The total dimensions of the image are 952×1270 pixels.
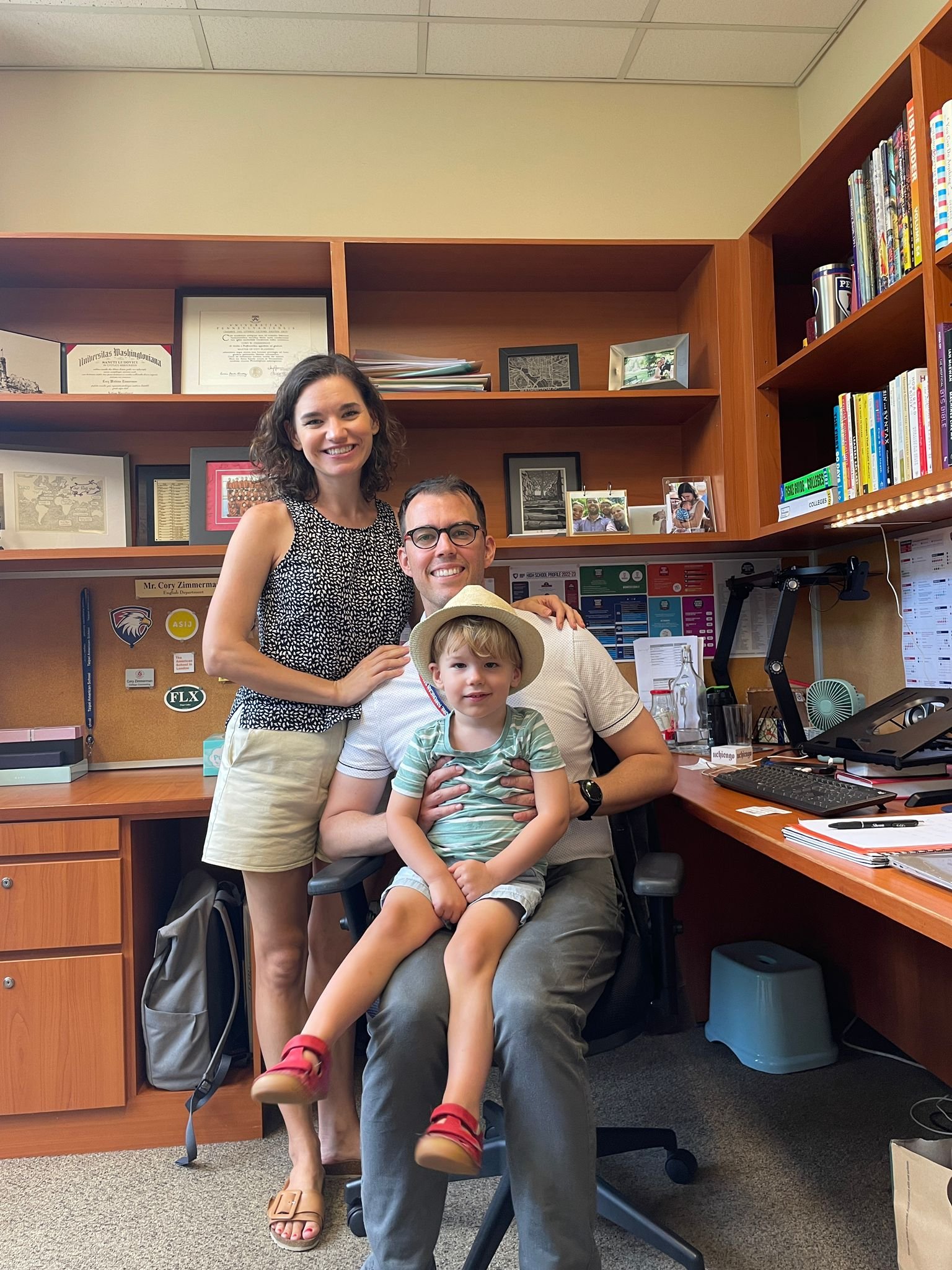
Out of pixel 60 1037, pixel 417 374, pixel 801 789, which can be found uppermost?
pixel 417 374

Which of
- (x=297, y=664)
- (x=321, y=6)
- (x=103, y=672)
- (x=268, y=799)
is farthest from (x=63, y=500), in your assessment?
(x=321, y=6)

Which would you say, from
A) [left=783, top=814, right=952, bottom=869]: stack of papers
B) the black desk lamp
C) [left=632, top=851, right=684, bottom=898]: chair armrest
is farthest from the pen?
the black desk lamp

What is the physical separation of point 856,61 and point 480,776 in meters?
2.41

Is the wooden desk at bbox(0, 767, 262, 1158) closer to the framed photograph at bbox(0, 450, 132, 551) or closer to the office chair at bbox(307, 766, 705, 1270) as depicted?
the office chair at bbox(307, 766, 705, 1270)

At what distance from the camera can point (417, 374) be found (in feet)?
7.61

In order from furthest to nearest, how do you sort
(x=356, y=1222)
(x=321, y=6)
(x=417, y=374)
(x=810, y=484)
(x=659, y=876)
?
(x=321, y=6), (x=417, y=374), (x=810, y=484), (x=356, y=1222), (x=659, y=876)

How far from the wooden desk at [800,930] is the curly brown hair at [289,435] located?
0.99 metres

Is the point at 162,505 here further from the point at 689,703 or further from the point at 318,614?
the point at 689,703

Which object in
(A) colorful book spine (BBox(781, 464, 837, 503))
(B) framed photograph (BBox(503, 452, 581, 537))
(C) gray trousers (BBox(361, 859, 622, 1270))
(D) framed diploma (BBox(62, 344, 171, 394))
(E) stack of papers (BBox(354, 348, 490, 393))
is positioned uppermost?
(D) framed diploma (BBox(62, 344, 171, 394))

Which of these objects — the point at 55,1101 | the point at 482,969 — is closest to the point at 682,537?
the point at 482,969

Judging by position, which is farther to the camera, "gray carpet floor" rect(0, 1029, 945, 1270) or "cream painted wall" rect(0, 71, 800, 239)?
"cream painted wall" rect(0, 71, 800, 239)

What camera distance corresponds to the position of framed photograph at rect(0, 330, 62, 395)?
7.51 feet

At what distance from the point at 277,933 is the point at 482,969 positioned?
2.05 feet

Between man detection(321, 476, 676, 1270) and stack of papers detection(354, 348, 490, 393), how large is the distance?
681 mm
